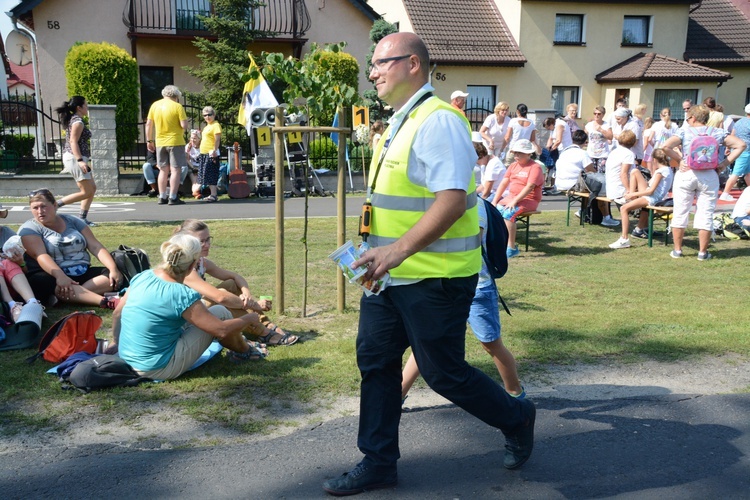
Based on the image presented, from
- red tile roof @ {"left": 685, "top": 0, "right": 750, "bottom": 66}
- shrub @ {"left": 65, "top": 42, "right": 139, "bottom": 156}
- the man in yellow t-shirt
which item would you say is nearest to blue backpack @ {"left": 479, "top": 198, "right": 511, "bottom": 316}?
the man in yellow t-shirt

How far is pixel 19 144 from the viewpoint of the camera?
20.1m

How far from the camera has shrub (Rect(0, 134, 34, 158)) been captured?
19625mm

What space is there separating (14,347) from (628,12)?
93.3ft

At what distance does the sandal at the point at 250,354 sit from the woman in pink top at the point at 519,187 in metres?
4.64

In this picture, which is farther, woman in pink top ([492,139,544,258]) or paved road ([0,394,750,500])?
woman in pink top ([492,139,544,258])

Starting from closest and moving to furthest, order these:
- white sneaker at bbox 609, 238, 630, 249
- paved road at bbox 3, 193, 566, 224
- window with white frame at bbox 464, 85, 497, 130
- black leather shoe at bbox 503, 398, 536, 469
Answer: black leather shoe at bbox 503, 398, 536, 469
white sneaker at bbox 609, 238, 630, 249
paved road at bbox 3, 193, 566, 224
window with white frame at bbox 464, 85, 497, 130

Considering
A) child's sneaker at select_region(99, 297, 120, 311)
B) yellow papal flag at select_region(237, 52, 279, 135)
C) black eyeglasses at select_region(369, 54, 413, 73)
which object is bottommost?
child's sneaker at select_region(99, 297, 120, 311)

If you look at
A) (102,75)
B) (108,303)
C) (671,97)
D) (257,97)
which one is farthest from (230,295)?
(671,97)

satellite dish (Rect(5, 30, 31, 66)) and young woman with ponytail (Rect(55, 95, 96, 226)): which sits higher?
satellite dish (Rect(5, 30, 31, 66))

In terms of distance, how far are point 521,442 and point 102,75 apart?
17.4 meters

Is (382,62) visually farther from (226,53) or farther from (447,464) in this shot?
(226,53)

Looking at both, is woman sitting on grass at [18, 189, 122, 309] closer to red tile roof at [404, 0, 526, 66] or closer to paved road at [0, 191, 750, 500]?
paved road at [0, 191, 750, 500]

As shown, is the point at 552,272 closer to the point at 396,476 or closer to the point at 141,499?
the point at 396,476

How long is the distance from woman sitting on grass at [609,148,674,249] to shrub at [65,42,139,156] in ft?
40.0
